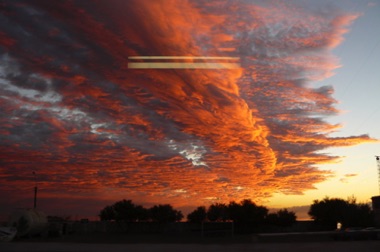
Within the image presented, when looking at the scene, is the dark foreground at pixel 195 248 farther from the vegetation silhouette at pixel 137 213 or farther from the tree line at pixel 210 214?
the vegetation silhouette at pixel 137 213

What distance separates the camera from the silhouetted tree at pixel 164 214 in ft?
273

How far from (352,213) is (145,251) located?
5896 cm

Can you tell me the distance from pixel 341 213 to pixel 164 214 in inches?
1342

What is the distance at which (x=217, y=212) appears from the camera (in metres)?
81.9

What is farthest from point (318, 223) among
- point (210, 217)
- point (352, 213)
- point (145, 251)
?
point (145, 251)

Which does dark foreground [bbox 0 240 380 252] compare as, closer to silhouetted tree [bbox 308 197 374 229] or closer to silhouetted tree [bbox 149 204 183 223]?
silhouetted tree [bbox 308 197 374 229]

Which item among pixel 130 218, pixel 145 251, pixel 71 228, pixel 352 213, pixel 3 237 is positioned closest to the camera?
pixel 145 251

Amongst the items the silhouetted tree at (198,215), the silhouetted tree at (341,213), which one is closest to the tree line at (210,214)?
the silhouetted tree at (198,215)

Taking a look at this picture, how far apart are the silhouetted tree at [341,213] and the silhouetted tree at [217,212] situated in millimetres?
16854

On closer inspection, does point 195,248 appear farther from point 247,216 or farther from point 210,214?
point 210,214

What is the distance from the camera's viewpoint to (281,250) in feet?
76.2

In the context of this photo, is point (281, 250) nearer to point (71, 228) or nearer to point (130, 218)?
point (71, 228)

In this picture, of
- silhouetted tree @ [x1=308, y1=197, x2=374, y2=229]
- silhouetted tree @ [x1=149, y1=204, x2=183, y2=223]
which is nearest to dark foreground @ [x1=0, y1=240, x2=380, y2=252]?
silhouetted tree @ [x1=308, y1=197, x2=374, y2=229]

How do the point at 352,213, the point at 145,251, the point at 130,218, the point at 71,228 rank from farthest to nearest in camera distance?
the point at 130,218 → the point at 352,213 → the point at 71,228 → the point at 145,251
